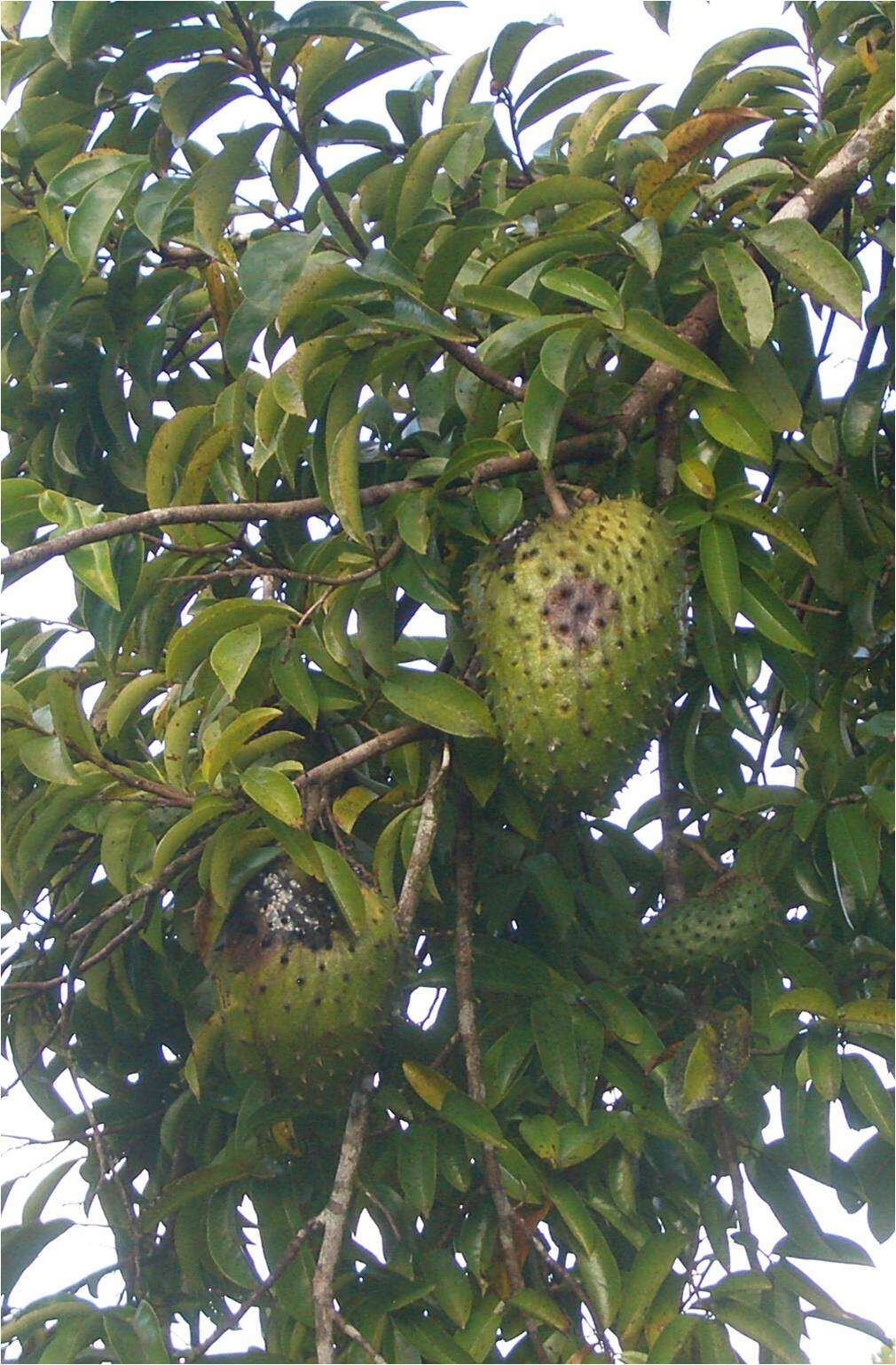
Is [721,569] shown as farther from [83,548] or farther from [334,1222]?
[334,1222]

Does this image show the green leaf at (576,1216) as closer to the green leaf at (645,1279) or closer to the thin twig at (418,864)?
the green leaf at (645,1279)

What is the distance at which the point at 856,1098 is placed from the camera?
1.85 m

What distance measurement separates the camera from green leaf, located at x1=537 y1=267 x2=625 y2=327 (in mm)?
1671

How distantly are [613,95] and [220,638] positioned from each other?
1053 mm

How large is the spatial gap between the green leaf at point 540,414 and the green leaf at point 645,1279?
3.43 ft

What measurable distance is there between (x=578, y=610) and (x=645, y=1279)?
88cm

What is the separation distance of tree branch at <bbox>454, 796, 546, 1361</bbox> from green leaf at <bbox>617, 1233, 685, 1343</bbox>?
0.12 meters

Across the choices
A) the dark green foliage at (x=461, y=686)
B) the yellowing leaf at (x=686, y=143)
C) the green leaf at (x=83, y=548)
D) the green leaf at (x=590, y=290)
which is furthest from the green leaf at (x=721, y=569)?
the green leaf at (x=83, y=548)

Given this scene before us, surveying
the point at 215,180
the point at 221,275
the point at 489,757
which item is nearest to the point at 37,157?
the point at 221,275

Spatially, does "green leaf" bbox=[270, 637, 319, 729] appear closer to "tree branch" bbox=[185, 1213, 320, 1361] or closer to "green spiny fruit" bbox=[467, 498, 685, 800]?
"green spiny fruit" bbox=[467, 498, 685, 800]

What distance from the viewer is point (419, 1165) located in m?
1.91

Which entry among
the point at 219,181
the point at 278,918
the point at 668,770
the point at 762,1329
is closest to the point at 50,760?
the point at 278,918

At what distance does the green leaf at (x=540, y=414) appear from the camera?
171 cm

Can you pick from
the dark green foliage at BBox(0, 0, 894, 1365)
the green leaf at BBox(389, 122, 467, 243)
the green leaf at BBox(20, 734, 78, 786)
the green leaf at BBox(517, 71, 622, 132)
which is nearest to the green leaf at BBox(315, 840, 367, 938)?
the dark green foliage at BBox(0, 0, 894, 1365)
